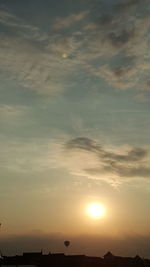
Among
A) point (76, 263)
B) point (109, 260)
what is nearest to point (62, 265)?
point (76, 263)

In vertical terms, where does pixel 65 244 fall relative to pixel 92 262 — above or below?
above

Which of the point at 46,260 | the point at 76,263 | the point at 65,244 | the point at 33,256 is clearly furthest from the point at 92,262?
the point at 33,256

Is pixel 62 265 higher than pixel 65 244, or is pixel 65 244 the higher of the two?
pixel 65 244

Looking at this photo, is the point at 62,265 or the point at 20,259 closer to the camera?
the point at 62,265

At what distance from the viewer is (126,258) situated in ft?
306

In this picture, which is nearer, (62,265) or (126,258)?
(62,265)

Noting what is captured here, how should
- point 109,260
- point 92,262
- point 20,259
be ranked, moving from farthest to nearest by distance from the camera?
point 20,259 < point 109,260 < point 92,262

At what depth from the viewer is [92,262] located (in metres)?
83.3

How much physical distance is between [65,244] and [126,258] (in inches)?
628

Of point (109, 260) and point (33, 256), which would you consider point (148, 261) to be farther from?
point (33, 256)

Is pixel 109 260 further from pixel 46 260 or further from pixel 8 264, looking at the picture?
pixel 8 264

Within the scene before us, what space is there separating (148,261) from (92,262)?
79.0ft

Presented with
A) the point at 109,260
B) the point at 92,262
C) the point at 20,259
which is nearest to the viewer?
the point at 92,262

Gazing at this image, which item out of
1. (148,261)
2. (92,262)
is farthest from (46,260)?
(148,261)
